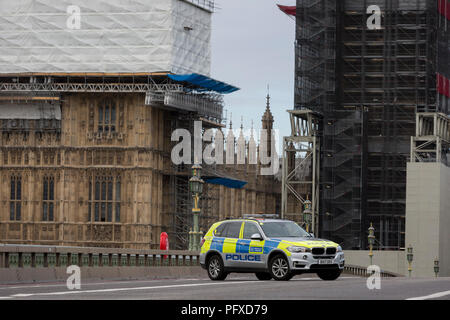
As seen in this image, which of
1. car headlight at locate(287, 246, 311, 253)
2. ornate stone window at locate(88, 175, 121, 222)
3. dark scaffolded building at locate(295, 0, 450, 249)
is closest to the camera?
car headlight at locate(287, 246, 311, 253)

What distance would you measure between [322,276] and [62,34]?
172ft

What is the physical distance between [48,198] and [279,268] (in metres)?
51.7

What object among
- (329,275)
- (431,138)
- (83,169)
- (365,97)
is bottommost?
(329,275)

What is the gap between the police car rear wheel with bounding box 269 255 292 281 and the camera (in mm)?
27578

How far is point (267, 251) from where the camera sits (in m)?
27.9

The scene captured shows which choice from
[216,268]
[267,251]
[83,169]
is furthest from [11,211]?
[267,251]

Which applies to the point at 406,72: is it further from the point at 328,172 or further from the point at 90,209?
the point at 90,209

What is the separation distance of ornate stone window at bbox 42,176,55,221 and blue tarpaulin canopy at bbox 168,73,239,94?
10912mm

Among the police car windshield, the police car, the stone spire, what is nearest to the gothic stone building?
the stone spire

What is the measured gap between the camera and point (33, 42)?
78.3 metres

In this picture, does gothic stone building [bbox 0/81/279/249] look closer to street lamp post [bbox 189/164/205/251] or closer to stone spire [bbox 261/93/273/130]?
street lamp post [bbox 189/164/205/251]

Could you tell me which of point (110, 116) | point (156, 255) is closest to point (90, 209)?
point (110, 116)

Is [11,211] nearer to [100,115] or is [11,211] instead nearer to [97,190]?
[97,190]

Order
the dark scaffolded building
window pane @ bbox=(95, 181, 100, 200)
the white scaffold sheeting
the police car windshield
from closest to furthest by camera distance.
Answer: the police car windshield
the white scaffold sheeting
window pane @ bbox=(95, 181, 100, 200)
the dark scaffolded building
